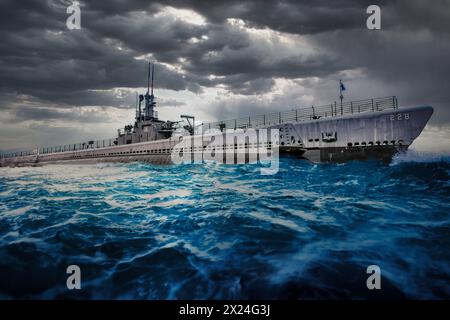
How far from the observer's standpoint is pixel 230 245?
5.22m

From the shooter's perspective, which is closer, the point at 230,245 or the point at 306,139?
the point at 230,245

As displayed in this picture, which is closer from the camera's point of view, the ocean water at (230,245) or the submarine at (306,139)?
the ocean water at (230,245)

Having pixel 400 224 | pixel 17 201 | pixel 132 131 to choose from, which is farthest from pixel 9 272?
pixel 132 131

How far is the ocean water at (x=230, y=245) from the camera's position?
374 centimetres

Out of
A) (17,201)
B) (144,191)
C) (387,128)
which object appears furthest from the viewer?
(387,128)

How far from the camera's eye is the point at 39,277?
411 centimetres

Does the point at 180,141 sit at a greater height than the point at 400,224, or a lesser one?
greater

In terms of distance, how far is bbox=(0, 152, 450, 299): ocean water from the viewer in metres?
3.74

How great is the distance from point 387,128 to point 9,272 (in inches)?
836

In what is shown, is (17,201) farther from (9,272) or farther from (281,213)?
(281,213)

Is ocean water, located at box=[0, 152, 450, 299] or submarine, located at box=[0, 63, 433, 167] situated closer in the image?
ocean water, located at box=[0, 152, 450, 299]
